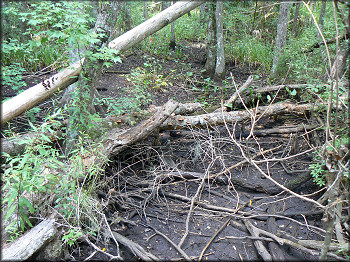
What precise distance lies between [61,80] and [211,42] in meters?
4.92

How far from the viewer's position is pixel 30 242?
238 centimetres

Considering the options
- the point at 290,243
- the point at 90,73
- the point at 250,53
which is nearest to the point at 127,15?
the point at 250,53

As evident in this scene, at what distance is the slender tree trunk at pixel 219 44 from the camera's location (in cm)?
654

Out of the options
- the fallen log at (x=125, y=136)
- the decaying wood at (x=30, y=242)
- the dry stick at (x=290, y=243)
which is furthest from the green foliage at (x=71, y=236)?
the dry stick at (x=290, y=243)

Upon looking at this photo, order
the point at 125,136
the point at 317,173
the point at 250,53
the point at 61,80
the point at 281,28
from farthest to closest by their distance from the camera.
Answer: the point at 250,53, the point at 281,28, the point at 125,136, the point at 61,80, the point at 317,173

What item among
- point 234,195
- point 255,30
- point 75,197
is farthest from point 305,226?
point 255,30

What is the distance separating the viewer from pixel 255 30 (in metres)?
9.79

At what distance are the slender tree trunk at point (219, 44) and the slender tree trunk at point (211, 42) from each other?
36 cm

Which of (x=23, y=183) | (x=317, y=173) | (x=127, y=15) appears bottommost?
(x=317, y=173)

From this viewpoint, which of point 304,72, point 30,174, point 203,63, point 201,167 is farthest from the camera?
point 203,63

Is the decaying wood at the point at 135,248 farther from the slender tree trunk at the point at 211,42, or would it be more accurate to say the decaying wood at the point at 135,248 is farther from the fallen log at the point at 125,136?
the slender tree trunk at the point at 211,42

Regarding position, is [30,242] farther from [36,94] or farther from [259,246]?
[259,246]

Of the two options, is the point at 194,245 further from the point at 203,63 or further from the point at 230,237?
the point at 203,63

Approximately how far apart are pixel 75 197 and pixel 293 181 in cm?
285
